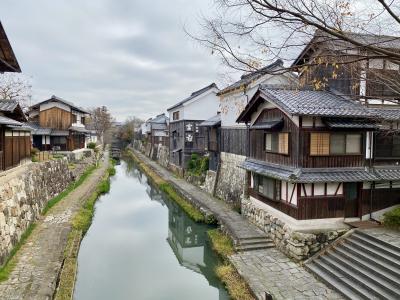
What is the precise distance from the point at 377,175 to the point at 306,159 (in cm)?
299

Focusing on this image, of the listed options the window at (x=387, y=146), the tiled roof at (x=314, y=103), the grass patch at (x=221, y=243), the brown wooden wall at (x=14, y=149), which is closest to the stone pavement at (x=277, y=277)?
the grass patch at (x=221, y=243)

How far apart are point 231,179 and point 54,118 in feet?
81.4

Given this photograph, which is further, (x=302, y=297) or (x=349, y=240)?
(x=349, y=240)

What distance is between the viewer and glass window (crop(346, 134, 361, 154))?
12.6m

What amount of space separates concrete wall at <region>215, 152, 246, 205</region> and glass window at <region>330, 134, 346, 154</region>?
Answer: 674 cm

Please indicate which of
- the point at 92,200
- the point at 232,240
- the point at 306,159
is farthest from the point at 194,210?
the point at 306,159

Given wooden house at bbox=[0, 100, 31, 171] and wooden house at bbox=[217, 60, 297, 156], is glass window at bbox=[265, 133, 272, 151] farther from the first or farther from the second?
wooden house at bbox=[0, 100, 31, 171]

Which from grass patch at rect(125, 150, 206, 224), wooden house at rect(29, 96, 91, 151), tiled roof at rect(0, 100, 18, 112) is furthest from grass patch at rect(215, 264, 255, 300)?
wooden house at rect(29, 96, 91, 151)

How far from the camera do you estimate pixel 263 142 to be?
15.4m

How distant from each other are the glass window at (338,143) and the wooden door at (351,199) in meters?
1.40

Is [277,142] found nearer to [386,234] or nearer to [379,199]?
[379,199]

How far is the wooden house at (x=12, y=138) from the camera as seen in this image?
1425cm

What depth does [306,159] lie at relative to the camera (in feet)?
39.8

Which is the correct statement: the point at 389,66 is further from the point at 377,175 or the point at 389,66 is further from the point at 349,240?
the point at 349,240
